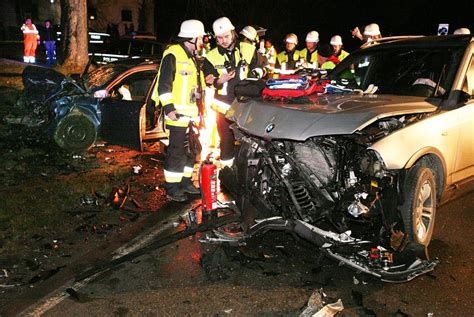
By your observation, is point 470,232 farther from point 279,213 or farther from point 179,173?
point 179,173

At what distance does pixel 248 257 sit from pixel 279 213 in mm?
517

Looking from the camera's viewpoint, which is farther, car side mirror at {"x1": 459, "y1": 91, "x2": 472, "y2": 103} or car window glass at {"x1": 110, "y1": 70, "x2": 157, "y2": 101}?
car window glass at {"x1": 110, "y1": 70, "x2": 157, "y2": 101}

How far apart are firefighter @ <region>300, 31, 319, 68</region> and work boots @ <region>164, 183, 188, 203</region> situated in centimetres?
442

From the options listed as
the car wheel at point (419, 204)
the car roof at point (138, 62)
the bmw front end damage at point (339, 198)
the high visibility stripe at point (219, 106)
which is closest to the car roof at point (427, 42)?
the bmw front end damage at point (339, 198)

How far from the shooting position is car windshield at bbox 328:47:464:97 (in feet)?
16.5

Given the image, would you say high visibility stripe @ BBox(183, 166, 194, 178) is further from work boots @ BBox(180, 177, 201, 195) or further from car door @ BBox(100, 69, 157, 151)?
car door @ BBox(100, 69, 157, 151)

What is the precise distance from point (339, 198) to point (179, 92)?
266 centimetres

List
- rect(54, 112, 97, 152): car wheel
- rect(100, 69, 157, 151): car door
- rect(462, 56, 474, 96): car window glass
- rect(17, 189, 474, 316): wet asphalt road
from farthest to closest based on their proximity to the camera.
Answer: rect(54, 112, 97, 152): car wheel < rect(100, 69, 157, 151): car door < rect(462, 56, 474, 96): car window glass < rect(17, 189, 474, 316): wet asphalt road

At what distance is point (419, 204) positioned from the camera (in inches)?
167

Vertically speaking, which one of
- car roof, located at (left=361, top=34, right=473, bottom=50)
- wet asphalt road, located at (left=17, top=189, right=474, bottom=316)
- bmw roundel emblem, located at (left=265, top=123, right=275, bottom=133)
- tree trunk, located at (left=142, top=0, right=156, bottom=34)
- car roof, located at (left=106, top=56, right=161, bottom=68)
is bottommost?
wet asphalt road, located at (left=17, top=189, right=474, bottom=316)

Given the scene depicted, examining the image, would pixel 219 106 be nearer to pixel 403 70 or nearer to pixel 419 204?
pixel 403 70

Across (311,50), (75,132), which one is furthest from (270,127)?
(311,50)

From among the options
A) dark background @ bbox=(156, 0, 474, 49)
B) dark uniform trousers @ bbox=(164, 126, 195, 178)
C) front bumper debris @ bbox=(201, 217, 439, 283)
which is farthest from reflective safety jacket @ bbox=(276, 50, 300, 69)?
dark background @ bbox=(156, 0, 474, 49)

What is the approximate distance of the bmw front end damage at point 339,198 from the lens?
3865 millimetres
